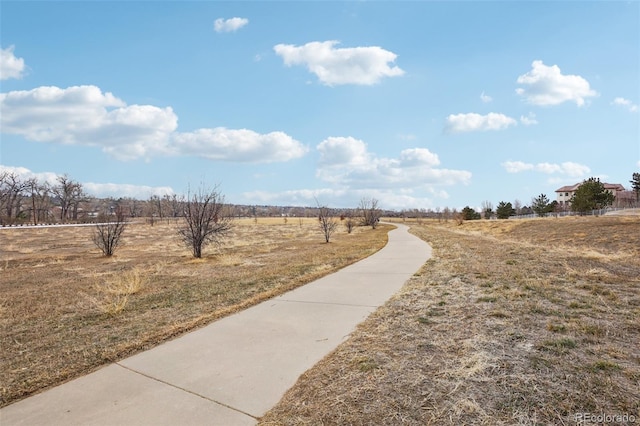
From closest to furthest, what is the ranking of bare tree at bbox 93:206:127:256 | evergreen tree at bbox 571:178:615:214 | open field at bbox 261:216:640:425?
open field at bbox 261:216:640:425
bare tree at bbox 93:206:127:256
evergreen tree at bbox 571:178:615:214

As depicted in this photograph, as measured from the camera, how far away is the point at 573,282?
779 centimetres

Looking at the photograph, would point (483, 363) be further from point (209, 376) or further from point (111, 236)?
point (111, 236)

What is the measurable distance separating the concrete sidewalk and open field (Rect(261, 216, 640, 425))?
11.8 inches

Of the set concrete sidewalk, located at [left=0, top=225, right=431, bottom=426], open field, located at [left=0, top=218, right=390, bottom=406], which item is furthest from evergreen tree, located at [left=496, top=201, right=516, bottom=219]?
concrete sidewalk, located at [left=0, top=225, right=431, bottom=426]

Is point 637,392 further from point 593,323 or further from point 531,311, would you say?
point 531,311

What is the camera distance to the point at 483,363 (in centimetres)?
358

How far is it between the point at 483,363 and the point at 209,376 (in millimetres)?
2927

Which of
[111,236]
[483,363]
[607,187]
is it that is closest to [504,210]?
[607,187]

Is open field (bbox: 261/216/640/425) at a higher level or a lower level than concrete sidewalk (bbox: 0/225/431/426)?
higher

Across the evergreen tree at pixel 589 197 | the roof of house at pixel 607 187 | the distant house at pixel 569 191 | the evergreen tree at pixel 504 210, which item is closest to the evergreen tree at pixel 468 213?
the evergreen tree at pixel 504 210

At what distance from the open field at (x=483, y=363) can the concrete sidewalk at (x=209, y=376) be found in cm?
30

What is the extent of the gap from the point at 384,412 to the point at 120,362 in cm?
318

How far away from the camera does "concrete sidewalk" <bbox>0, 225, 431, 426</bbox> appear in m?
2.91

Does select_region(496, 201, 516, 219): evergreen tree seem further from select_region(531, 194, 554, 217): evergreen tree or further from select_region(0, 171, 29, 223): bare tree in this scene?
select_region(0, 171, 29, 223): bare tree
